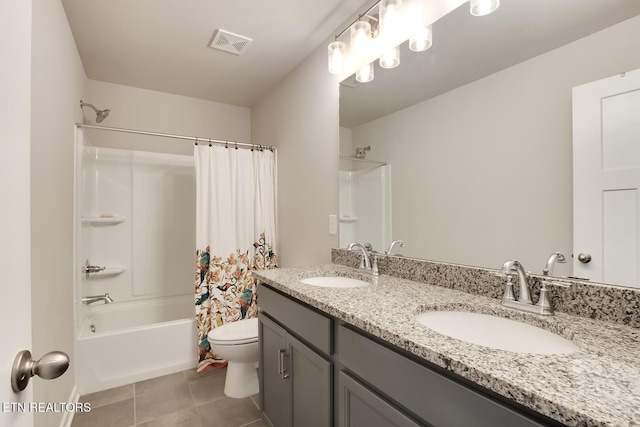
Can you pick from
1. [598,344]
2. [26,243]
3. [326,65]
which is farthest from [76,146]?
[598,344]

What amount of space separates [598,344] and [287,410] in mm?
1241

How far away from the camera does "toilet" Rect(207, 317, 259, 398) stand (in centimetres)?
199

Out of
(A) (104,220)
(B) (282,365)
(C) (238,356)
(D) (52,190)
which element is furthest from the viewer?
(A) (104,220)

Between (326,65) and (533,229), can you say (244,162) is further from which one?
(533,229)

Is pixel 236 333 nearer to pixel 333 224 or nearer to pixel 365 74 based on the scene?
pixel 333 224

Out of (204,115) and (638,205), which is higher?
(204,115)

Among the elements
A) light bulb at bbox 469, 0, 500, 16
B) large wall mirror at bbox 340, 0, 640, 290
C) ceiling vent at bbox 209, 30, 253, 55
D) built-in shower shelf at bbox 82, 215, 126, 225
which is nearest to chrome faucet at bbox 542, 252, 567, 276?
large wall mirror at bbox 340, 0, 640, 290

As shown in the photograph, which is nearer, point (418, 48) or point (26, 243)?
point (26, 243)

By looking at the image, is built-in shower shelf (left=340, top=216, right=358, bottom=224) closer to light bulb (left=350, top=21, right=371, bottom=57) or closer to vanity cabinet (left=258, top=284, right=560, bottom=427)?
vanity cabinet (left=258, top=284, right=560, bottom=427)

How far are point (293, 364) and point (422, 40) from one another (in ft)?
5.44

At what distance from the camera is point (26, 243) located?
573 millimetres

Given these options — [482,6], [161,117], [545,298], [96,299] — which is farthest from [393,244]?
[161,117]

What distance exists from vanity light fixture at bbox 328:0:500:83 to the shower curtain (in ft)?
3.83

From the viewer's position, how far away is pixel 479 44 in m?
1.31
